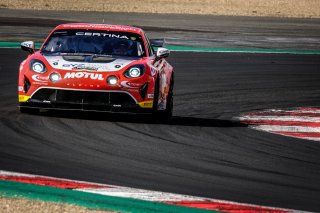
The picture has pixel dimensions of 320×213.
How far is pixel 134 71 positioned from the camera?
1289 centimetres

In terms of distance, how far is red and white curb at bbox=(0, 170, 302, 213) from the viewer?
8020 millimetres

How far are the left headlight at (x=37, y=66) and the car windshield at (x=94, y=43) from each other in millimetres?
468

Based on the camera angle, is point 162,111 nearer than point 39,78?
No

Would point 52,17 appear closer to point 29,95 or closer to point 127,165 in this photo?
point 29,95

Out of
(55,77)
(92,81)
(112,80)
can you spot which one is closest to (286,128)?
(112,80)

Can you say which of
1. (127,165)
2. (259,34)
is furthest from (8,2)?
(127,165)

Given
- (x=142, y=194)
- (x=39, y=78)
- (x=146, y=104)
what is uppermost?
(x=142, y=194)

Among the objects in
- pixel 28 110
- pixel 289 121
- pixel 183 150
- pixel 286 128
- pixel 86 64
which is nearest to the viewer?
pixel 183 150

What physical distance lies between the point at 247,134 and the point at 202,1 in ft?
128

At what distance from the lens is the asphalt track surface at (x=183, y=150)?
8953 millimetres

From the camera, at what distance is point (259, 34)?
105 feet

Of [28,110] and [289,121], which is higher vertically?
[28,110]

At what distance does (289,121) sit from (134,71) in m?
2.37

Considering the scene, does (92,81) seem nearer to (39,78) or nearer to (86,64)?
(86,64)
